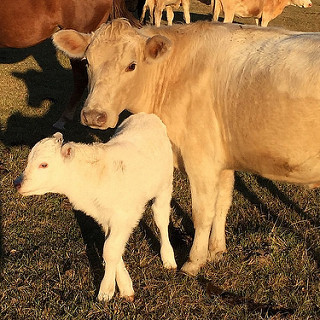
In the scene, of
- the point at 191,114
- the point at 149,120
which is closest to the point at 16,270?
the point at 149,120

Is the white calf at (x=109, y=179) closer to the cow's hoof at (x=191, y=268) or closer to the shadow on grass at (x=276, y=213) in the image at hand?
the cow's hoof at (x=191, y=268)

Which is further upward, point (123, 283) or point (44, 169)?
point (44, 169)

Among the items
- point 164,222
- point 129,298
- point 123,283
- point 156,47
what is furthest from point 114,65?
point 129,298

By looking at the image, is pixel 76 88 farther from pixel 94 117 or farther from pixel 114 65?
pixel 94 117

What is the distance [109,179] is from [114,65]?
93 cm

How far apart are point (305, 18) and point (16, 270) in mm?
24141

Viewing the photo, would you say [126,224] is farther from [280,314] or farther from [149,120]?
[280,314]

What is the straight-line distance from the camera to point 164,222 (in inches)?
165

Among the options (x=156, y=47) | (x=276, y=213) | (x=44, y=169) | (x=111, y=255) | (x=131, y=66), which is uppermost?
(x=156, y=47)

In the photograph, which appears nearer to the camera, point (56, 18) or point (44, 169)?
point (44, 169)

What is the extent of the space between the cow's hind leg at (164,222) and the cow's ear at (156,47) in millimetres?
1088

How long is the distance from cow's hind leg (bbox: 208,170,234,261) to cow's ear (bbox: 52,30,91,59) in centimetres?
162

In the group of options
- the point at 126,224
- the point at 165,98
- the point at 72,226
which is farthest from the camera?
the point at 72,226

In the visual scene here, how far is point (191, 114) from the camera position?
3871 mm
